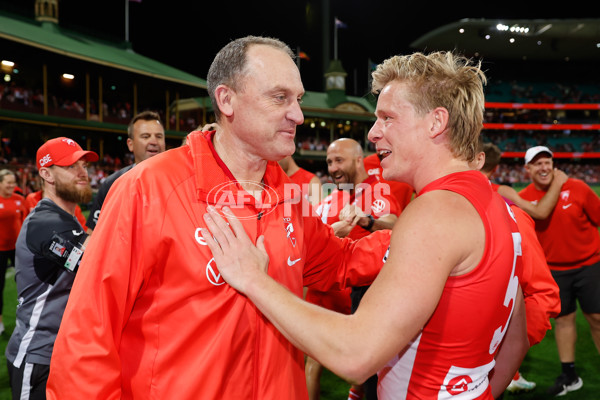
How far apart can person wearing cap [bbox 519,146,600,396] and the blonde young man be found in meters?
3.86

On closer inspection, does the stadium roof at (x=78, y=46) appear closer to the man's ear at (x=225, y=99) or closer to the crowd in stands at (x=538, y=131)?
the crowd in stands at (x=538, y=131)

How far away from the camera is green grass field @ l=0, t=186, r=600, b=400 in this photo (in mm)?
4543

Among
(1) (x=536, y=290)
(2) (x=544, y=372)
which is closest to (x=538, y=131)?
(2) (x=544, y=372)

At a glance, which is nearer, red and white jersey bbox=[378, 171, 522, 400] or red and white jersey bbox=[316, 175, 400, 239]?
red and white jersey bbox=[378, 171, 522, 400]

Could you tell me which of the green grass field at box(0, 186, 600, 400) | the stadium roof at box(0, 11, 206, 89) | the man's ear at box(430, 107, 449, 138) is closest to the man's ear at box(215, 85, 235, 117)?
the man's ear at box(430, 107, 449, 138)

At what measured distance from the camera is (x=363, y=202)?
478 centimetres

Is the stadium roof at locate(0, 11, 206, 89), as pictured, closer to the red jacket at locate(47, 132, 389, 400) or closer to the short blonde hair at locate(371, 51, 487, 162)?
the red jacket at locate(47, 132, 389, 400)

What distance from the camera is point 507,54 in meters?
44.3

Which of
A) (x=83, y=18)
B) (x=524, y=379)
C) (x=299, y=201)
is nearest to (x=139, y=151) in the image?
(x=299, y=201)

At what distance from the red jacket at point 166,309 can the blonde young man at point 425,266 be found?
115 millimetres

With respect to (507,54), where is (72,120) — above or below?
below

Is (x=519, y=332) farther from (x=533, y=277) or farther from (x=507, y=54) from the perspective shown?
(x=507, y=54)

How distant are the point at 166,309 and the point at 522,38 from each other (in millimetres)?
44497

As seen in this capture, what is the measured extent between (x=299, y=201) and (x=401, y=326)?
0.89 meters
